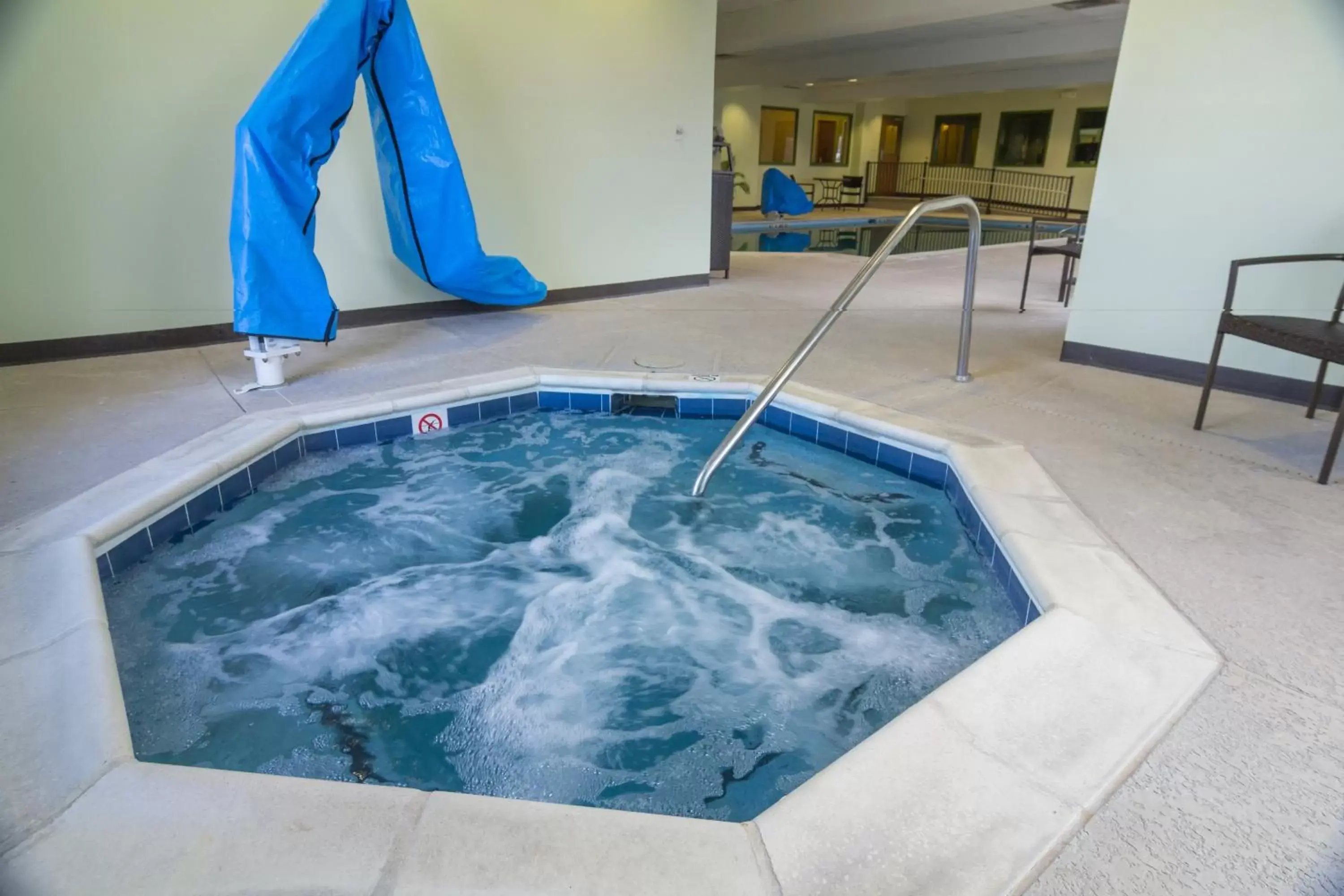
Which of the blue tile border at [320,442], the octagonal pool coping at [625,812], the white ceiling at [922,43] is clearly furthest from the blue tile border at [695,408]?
the white ceiling at [922,43]

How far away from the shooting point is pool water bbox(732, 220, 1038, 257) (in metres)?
9.51

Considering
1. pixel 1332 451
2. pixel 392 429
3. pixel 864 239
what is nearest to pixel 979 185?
pixel 864 239

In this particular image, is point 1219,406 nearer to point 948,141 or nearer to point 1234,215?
point 1234,215

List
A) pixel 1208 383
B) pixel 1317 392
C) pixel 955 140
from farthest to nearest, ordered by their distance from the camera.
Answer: pixel 955 140 < pixel 1317 392 < pixel 1208 383

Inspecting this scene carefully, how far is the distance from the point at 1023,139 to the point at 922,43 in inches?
294

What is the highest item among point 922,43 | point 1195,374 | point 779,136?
point 922,43

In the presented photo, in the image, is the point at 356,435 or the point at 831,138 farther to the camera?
the point at 831,138

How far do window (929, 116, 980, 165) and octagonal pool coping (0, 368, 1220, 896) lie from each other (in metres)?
20.0

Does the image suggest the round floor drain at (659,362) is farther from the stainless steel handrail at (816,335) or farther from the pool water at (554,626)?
the stainless steel handrail at (816,335)

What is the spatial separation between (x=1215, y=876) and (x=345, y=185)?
434 cm

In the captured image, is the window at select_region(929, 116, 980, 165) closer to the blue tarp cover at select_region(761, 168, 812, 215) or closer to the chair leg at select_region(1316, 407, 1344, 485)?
the blue tarp cover at select_region(761, 168, 812, 215)

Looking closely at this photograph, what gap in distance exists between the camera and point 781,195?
12.8 meters

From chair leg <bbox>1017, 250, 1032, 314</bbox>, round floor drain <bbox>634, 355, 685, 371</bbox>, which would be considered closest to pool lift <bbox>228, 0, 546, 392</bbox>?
round floor drain <bbox>634, 355, 685, 371</bbox>

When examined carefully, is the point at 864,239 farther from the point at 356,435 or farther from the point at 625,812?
the point at 625,812
